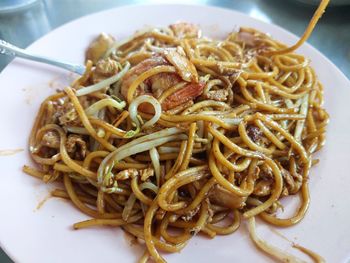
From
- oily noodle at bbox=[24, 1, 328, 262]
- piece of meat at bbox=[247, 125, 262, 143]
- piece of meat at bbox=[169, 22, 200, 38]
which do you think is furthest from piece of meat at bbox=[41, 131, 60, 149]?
piece of meat at bbox=[169, 22, 200, 38]

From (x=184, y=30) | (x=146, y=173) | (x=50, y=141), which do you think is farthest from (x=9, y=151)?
(x=184, y=30)

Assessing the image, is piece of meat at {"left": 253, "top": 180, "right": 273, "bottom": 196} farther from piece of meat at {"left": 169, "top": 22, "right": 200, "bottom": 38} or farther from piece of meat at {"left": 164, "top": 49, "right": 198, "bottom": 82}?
piece of meat at {"left": 169, "top": 22, "right": 200, "bottom": 38}

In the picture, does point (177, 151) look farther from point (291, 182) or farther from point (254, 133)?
point (291, 182)

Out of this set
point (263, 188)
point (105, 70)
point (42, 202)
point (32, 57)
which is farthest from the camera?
point (32, 57)

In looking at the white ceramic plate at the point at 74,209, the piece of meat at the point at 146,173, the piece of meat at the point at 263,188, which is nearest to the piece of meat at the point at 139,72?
the piece of meat at the point at 146,173

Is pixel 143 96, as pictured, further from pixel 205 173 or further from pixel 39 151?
pixel 39 151

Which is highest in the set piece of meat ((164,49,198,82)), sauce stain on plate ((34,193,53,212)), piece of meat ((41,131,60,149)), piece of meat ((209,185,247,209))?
piece of meat ((164,49,198,82))
